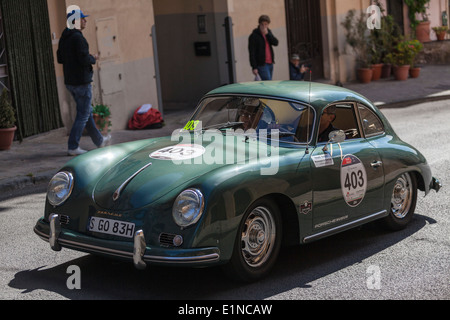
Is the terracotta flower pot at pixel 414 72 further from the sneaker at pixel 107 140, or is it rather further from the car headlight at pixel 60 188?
the car headlight at pixel 60 188

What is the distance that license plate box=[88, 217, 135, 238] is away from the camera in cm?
606

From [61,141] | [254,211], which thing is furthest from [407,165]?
[61,141]

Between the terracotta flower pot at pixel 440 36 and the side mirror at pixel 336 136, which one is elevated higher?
the terracotta flower pot at pixel 440 36

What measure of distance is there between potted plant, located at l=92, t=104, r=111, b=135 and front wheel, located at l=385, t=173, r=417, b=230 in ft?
23.9

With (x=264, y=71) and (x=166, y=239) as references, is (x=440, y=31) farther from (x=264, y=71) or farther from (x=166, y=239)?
(x=166, y=239)

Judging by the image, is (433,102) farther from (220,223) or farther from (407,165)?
(220,223)

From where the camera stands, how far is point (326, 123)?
7.34m

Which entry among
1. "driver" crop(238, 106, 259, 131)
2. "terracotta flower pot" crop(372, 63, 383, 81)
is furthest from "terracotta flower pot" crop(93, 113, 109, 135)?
"terracotta flower pot" crop(372, 63, 383, 81)

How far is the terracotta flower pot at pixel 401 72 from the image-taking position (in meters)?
22.6

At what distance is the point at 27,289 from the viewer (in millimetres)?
6262

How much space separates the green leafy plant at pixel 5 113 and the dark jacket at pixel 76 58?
1075 mm

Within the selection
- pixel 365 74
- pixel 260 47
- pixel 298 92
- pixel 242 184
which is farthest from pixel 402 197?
pixel 365 74

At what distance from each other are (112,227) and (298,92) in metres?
2.25

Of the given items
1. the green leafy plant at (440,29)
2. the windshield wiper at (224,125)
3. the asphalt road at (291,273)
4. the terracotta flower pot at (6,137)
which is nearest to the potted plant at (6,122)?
the terracotta flower pot at (6,137)
